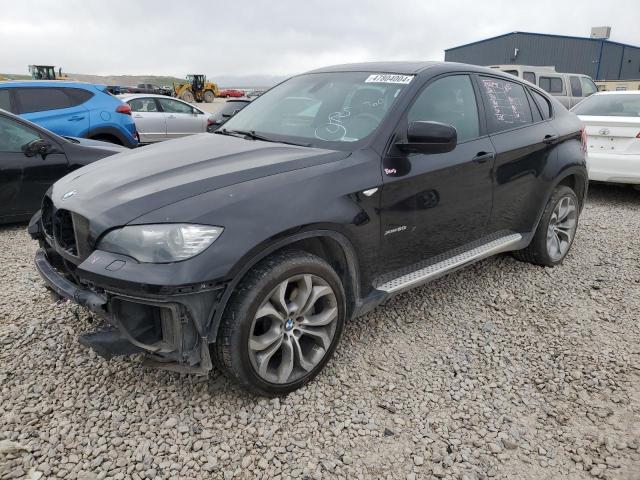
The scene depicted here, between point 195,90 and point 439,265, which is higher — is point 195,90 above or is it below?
above

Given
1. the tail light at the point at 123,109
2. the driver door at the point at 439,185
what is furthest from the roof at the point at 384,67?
the tail light at the point at 123,109

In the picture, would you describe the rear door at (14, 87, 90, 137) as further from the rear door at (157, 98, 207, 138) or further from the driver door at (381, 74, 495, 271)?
the driver door at (381, 74, 495, 271)

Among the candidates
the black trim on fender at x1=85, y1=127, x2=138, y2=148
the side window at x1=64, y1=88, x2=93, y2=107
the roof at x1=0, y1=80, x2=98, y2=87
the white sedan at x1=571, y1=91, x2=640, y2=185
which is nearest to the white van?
the white sedan at x1=571, y1=91, x2=640, y2=185

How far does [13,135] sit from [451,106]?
15.0 feet

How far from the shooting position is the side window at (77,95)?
7688mm

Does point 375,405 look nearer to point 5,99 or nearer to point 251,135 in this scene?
Result: point 251,135

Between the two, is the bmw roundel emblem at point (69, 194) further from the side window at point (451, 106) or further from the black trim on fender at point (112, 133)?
the black trim on fender at point (112, 133)

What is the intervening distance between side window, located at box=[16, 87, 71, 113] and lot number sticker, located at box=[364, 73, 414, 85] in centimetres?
611

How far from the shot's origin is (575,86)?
15.3 meters

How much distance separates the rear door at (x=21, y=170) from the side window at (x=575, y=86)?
1486 centimetres

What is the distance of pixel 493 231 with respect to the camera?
3.75 m

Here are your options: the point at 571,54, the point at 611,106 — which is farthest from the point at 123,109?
the point at 571,54

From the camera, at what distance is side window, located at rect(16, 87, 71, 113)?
7.34 meters

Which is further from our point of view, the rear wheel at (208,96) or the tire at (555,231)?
the rear wheel at (208,96)
